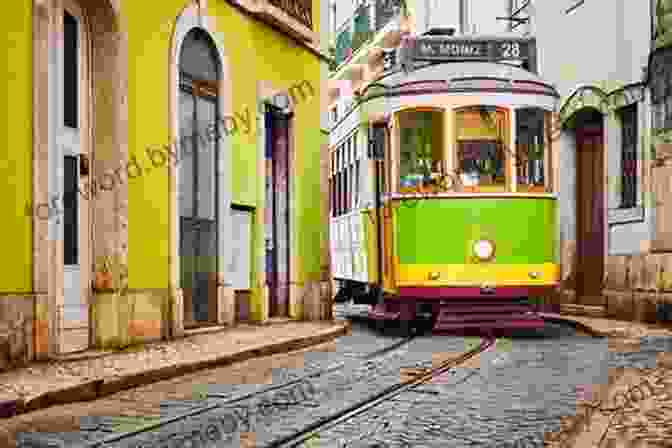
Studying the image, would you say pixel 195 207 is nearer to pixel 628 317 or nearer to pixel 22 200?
pixel 22 200

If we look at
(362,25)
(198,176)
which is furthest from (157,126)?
(362,25)

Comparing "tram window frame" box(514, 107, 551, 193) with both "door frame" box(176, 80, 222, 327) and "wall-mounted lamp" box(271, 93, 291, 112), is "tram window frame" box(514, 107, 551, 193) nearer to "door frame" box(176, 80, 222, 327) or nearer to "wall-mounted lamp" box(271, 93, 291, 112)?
"wall-mounted lamp" box(271, 93, 291, 112)

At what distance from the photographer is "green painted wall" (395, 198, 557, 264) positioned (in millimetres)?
14406

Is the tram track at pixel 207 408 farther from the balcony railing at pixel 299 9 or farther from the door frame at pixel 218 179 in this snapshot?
the balcony railing at pixel 299 9

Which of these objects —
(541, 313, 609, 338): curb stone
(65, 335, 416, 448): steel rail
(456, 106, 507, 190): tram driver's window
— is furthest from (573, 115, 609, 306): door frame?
(65, 335, 416, 448): steel rail

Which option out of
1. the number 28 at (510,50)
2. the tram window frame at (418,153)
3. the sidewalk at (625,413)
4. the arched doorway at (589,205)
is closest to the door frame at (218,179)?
the tram window frame at (418,153)

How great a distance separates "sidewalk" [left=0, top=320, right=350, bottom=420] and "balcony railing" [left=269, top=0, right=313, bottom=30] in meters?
4.88

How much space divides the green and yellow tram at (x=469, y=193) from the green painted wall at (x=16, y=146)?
19.1 ft

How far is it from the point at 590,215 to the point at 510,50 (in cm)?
499

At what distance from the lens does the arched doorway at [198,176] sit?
544 inches

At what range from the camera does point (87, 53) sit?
11.9 metres

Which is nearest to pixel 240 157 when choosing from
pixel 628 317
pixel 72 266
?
pixel 72 266

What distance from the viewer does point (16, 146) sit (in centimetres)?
994

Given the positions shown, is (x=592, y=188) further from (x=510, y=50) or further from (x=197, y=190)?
(x=197, y=190)
